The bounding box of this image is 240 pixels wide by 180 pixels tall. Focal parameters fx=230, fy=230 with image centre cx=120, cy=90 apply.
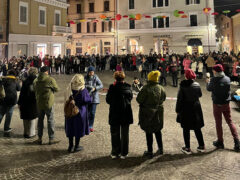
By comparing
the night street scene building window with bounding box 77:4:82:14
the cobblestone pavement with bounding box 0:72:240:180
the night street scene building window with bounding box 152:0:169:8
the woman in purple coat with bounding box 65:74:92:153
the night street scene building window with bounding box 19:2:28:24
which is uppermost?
the night street scene building window with bounding box 77:4:82:14

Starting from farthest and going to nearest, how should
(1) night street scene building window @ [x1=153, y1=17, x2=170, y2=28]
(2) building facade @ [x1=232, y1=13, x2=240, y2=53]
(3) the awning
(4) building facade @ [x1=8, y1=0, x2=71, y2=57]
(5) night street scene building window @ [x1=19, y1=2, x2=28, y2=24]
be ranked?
1. (2) building facade @ [x1=232, y1=13, x2=240, y2=53]
2. (1) night street scene building window @ [x1=153, y1=17, x2=170, y2=28]
3. (3) the awning
4. (5) night street scene building window @ [x1=19, y1=2, x2=28, y2=24]
5. (4) building facade @ [x1=8, y1=0, x2=71, y2=57]

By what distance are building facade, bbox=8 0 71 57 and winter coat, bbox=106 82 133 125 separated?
23.4 meters

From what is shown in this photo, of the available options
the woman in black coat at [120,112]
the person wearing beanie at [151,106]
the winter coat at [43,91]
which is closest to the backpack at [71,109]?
the woman in black coat at [120,112]

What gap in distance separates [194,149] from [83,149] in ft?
8.48

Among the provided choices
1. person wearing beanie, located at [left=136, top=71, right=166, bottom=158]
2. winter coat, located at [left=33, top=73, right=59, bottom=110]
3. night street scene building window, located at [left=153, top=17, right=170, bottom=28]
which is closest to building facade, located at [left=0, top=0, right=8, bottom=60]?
night street scene building window, located at [left=153, top=17, right=170, bottom=28]

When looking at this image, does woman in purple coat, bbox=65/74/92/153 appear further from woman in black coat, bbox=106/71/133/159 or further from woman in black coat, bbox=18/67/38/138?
woman in black coat, bbox=18/67/38/138

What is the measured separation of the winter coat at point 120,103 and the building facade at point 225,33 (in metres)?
46.2

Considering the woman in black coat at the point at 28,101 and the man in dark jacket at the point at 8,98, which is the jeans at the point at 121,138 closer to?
the woman in black coat at the point at 28,101

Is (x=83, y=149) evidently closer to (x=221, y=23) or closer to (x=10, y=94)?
(x=10, y=94)

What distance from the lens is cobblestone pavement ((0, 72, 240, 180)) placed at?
13.7 feet

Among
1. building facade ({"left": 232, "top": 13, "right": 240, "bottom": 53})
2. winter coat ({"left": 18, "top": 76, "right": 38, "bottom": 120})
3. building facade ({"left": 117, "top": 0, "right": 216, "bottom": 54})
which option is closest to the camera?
winter coat ({"left": 18, "top": 76, "right": 38, "bottom": 120})

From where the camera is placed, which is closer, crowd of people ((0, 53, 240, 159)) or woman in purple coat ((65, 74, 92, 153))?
crowd of people ((0, 53, 240, 159))

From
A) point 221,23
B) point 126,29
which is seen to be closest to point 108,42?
point 126,29

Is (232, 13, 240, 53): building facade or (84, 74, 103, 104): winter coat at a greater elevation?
(232, 13, 240, 53): building facade
